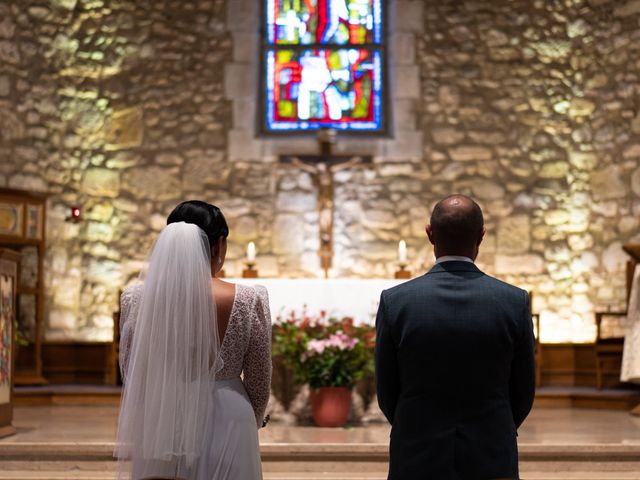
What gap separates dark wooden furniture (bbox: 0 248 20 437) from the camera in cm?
557

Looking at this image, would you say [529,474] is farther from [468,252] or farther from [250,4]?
[250,4]

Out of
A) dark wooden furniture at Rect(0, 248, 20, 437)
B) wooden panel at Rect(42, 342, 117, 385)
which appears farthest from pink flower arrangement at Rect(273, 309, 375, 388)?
wooden panel at Rect(42, 342, 117, 385)

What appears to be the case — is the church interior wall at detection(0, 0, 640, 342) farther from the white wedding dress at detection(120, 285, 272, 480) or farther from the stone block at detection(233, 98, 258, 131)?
the white wedding dress at detection(120, 285, 272, 480)

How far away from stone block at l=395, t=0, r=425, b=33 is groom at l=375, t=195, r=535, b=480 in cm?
722

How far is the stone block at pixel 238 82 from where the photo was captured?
9.35 m

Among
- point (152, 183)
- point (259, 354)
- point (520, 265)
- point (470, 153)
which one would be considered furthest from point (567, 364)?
point (259, 354)

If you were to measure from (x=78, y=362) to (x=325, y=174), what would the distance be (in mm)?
2705

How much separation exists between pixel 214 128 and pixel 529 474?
525 cm

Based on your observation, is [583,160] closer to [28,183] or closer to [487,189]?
[487,189]

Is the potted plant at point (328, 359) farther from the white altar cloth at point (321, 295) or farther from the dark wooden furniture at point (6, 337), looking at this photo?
the dark wooden furniture at point (6, 337)

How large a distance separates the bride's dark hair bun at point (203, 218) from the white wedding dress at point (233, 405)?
0.51ft

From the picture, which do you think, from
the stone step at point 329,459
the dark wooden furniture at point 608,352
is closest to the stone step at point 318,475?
the stone step at point 329,459

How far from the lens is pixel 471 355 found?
2.37m

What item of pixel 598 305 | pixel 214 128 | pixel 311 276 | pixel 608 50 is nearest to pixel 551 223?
pixel 598 305
